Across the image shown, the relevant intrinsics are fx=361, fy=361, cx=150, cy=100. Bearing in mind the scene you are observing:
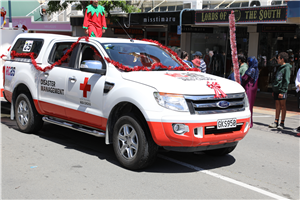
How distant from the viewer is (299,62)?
15.6 metres

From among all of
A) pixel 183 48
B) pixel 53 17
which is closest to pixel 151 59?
pixel 183 48

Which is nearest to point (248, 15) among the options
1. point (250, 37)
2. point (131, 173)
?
point (250, 37)

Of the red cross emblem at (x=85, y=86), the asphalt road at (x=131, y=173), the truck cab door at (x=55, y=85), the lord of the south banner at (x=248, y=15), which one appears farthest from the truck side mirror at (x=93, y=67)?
the lord of the south banner at (x=248, y=15)

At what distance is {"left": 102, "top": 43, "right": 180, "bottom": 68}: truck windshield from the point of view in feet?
→ 19.4

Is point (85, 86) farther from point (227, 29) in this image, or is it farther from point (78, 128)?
point (227, 29)

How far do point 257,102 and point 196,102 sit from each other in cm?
999

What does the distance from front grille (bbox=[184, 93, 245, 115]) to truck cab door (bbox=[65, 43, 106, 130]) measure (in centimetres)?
156

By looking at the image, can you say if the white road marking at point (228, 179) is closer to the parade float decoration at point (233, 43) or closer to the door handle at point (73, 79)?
the door handle at point (73, 79)

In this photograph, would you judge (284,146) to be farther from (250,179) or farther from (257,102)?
(257,102)

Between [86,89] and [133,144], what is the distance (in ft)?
4.49

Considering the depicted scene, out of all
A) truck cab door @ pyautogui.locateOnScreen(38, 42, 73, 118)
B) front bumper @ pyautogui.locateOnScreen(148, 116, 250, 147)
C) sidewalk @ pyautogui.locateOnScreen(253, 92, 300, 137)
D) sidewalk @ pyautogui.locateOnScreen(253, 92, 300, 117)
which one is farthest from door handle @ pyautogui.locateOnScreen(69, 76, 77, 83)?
sidewalk @ pyautogui.locateOnScreen(253, 92, 300, 117)

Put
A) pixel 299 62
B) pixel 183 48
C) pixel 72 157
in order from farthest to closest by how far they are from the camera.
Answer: pixel 183 48 → pixel 299 62 → pixel 72 157

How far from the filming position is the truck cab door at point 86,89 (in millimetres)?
5766

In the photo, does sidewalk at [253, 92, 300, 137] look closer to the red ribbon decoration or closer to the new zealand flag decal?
the red ribbon decoration
